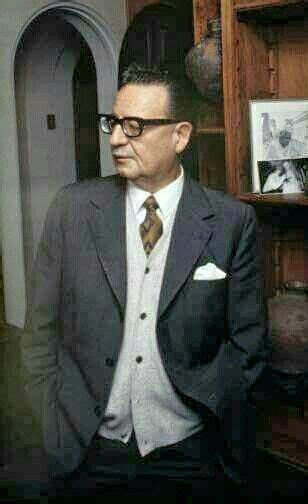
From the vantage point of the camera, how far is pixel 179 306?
5.83ft

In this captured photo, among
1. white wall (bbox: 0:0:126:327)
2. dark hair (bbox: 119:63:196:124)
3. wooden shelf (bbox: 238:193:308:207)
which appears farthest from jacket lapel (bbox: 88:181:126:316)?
wooden shelf (bbox: 238:193:308:207)

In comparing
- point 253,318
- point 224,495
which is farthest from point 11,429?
point 253,318

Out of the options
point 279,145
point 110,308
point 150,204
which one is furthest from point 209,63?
point 110,308

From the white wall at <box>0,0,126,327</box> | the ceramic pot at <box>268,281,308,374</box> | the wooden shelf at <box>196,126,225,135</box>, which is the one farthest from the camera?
the wooden shelf at <box>196,126,225,135</box>

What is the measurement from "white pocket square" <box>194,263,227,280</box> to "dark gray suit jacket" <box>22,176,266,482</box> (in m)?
0.01

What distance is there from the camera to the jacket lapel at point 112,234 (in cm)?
174

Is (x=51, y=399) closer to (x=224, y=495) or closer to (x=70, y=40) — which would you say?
(x=224, y=495)

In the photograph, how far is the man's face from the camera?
5.46 feet

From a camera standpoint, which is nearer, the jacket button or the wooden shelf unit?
the jacket button

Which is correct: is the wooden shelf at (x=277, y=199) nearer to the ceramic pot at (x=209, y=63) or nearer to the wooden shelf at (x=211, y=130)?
the wooden shelf at (x=211, y=130)

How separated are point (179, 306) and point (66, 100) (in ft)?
3.80

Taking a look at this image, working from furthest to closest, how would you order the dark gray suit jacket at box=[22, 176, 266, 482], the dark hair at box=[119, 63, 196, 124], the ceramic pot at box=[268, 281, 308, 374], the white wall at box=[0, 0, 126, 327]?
1. the ceramic pot at box=[268, 281, 308, 374]
2. the white wall at box=[0, 0, 126, 327]
3. the dark gray suit jacket at box=[22, 176, 266, 482]
4. the dark hair at box=[119, 63, 196, 124]

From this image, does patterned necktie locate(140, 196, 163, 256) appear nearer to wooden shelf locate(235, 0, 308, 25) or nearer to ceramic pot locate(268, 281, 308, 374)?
A: ceramic pot locate(268, 281, 308, 374)

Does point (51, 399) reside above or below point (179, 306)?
below
